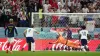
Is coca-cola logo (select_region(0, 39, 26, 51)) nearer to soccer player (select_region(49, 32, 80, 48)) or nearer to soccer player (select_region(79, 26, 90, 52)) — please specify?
soccer player (select_region(49, 32, 80, 48))

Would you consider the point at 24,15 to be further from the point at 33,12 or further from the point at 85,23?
the point at 85,23

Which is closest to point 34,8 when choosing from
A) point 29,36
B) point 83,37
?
point 29,36

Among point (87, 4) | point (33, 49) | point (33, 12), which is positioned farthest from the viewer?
point (87, 4)

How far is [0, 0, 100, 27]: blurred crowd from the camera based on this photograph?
30.3 meters

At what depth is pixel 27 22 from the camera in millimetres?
29500

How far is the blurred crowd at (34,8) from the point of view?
1192 inches

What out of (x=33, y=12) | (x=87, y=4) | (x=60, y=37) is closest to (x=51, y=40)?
(x=60, y=37)

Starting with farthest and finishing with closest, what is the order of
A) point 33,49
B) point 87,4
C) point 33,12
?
point 87,4 < point 33,12 < point 33,49

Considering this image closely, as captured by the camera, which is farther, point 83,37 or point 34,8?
point 34,8

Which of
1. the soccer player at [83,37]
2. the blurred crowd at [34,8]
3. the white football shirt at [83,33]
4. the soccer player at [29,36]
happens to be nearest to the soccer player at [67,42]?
the soccer player at [83,37]

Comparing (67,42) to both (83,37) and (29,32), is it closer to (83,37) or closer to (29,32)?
(83,37)

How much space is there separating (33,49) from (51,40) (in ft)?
5.49

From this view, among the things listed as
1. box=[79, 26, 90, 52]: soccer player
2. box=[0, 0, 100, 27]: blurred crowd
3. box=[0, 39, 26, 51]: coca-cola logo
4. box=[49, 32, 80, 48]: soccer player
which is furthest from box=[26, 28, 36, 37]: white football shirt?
box=[79, 26, 90, 52]: soccer player

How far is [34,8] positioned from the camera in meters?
31.5
